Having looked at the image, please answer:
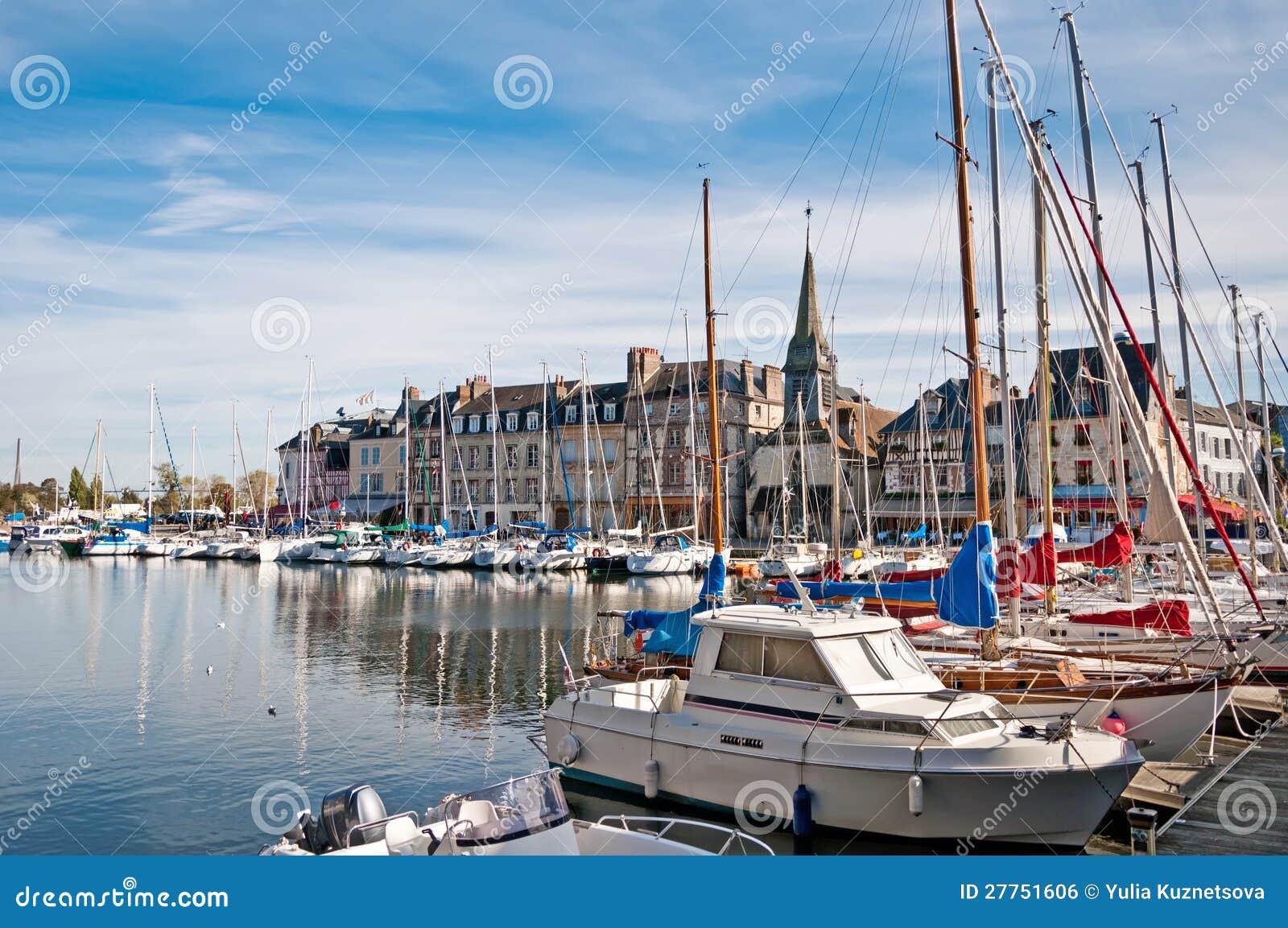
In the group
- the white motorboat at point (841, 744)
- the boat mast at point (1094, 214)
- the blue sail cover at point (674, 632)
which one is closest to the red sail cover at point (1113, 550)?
the boat mast at point (1094, 214)

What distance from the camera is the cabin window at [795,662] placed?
16.3 m

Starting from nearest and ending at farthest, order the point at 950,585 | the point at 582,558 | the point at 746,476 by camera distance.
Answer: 1. the point at 950,585
2. the point at 582,558
3. the point at 746,476

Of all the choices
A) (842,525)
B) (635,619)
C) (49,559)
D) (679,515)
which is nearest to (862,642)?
(635,619)

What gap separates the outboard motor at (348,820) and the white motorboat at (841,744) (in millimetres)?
6122

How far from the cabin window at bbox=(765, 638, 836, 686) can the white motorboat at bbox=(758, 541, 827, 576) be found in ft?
145

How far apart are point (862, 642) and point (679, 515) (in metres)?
72.2

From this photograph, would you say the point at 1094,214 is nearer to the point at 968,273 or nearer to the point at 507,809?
the point at 968,273

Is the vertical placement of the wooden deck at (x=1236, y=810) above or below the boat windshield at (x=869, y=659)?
below

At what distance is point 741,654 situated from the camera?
1722 cm

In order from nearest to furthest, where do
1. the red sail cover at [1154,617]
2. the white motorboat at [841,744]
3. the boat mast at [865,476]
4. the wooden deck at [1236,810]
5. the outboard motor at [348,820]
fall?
the outboard motor at [348,820] → the wooden deck at [1236,810] → the white motorboat at [841,744] → the red sail cover at [1154,617] → the boat mast at [865,476]

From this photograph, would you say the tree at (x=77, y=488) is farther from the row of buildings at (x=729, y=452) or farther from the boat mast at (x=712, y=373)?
the boat mast at (x=712, y=373)

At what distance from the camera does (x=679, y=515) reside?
292ft

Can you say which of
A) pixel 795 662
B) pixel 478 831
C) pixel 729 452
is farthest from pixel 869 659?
pixel 729 452

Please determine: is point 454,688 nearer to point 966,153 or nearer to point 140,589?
point 966,153
